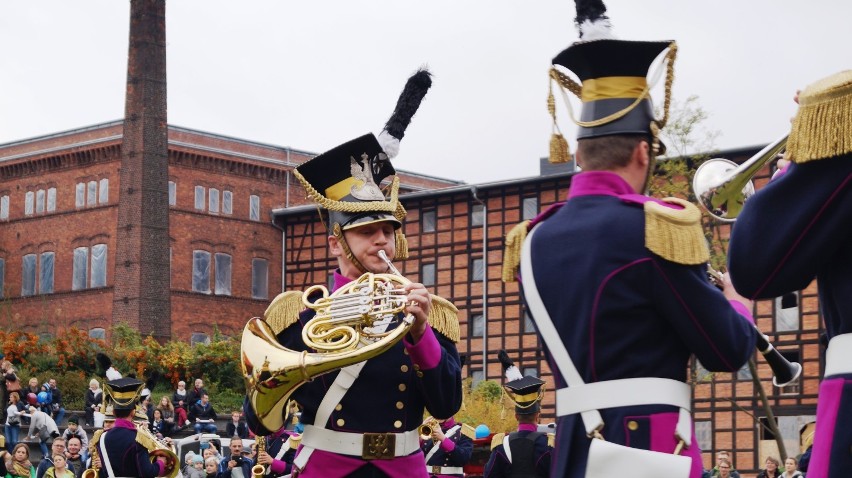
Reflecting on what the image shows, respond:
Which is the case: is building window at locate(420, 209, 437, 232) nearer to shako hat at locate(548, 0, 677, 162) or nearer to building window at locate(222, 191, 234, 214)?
building window at locate(222, 191, 234, 214)

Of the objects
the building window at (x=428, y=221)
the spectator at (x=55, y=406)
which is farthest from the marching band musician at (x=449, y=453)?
the building window at (x=428, y=221)

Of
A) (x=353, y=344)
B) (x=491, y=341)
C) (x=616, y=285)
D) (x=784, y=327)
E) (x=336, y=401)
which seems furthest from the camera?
(x=491, y=341)

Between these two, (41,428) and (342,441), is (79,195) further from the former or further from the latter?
(342,441)

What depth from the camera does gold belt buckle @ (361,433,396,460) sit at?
6.88 meters

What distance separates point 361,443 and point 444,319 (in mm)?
810

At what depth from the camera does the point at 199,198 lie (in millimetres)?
62031

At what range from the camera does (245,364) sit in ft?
21.4

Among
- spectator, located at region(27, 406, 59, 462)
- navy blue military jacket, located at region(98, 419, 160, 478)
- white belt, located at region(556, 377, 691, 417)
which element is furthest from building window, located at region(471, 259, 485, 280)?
white belt, located at region(556, 377, 691, 417)

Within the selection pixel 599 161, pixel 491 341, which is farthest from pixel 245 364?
pixel 491 341

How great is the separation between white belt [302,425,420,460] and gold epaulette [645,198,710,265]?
8.73 feet

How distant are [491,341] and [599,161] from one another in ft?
154

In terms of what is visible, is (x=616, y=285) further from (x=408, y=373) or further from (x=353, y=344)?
(x=408, y=373)

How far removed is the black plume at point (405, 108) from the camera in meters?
7.87

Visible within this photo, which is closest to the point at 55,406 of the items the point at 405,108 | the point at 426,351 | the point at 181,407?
the point at 181,407
